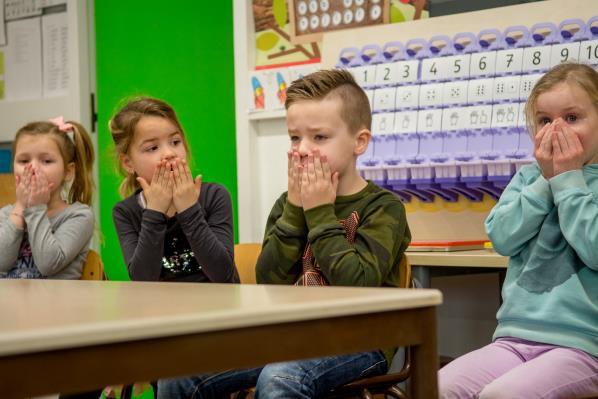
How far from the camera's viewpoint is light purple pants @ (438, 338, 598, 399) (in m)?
1.60

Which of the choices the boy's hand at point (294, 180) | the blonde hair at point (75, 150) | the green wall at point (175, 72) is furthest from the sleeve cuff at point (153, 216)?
the green wall at point (175, 72)

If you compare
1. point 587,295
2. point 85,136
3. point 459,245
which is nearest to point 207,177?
point 85,136

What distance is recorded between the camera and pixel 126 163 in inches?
99.8

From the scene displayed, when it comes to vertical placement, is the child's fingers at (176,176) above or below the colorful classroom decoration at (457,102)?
below

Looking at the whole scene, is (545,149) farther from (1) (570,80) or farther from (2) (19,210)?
(2) (19,210)

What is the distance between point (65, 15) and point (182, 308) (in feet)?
12.5

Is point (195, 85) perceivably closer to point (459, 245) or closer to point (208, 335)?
point (459, 245)

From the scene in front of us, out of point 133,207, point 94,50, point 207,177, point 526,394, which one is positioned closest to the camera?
point 526,394

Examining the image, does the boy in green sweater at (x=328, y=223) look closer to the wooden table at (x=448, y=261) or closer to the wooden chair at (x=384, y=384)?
the wooden chair at (x=384, y=384)

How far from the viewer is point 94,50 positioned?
4.43 metres

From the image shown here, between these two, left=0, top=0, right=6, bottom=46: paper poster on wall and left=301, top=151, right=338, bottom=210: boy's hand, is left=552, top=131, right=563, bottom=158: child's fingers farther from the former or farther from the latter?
left=0, top=0, right=6, bottom=46: paper poster on wall

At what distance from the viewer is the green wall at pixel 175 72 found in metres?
3.88

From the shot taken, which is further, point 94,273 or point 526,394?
point 94,273

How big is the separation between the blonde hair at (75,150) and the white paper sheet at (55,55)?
1.62 metres
